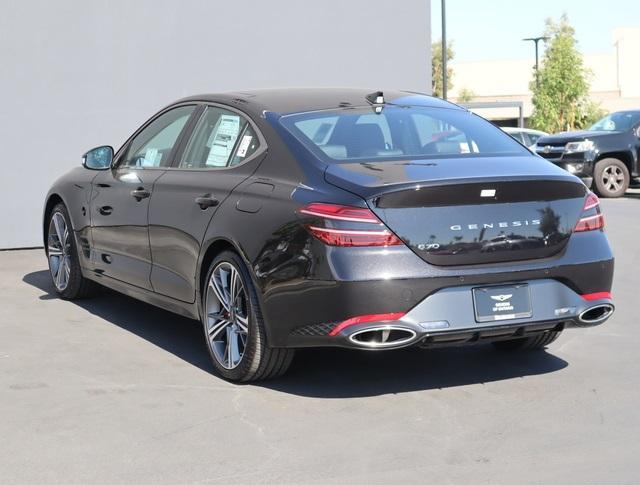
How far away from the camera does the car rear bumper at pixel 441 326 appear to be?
5609mm

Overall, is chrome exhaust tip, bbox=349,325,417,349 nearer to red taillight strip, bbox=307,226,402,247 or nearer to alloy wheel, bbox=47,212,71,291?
red taillight strip, bbox=307,226,402,247

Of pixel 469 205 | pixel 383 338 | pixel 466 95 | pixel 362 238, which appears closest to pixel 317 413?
pixel 383 338

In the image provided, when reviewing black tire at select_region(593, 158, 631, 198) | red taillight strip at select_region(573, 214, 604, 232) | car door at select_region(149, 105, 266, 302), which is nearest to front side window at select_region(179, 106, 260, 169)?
car door at select_region(149, 105, 266, 302)

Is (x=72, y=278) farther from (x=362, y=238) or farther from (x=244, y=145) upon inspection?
(x=362, y=238)

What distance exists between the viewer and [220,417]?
18.5ft

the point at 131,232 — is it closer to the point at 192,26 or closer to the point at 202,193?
the point at 202,193

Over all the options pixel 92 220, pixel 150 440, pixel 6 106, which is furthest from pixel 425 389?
pixel 6 106

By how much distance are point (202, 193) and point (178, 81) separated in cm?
645

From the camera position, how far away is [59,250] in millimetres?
9141

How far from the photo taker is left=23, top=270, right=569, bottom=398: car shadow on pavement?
6246 millimetres

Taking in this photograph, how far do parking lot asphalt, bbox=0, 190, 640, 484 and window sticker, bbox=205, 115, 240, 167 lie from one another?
1189 millimetres

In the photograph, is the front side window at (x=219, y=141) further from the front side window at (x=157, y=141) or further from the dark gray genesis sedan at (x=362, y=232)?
the front side window at (x=157, y=141)

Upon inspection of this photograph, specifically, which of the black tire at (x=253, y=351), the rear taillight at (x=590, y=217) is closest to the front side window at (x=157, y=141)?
the black tire at (x=253, y=351)

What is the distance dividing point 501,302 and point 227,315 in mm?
1522
